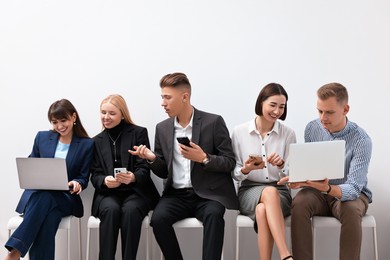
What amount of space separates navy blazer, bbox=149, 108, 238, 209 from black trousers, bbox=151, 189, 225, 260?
0.09 meters

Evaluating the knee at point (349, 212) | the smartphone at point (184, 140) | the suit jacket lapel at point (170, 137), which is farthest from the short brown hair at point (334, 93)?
the suit jacket lapel at point (170, 137)

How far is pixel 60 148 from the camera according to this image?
3861mm

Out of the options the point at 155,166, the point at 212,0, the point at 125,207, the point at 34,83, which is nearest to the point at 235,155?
the point at 155,166

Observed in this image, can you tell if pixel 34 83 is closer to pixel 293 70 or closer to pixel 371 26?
pixel 293 70

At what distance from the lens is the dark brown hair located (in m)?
3.73

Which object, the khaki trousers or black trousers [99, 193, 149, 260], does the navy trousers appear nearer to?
black trousers [99, 193, 149, 260]

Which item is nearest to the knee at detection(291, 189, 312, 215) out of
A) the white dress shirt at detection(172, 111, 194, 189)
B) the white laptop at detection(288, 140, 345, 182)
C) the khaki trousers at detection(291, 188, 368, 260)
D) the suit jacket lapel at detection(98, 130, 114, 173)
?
the khaki trousers at detection(291, 188, 368, 260)

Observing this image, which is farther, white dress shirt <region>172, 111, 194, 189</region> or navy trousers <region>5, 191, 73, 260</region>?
white dress shirt <region>172, 111, 194, 189</region>

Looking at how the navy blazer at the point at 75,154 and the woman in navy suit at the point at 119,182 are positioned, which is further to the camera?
the navy blazer at the point at 75,154

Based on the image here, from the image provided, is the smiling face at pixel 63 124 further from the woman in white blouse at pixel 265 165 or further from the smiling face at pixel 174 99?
the woman in white blouse at pixel 265 165

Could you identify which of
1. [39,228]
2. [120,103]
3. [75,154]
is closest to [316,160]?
[120,103]

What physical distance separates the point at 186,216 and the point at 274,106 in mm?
946

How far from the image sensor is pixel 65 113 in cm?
374

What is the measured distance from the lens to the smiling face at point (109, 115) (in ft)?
12.4
